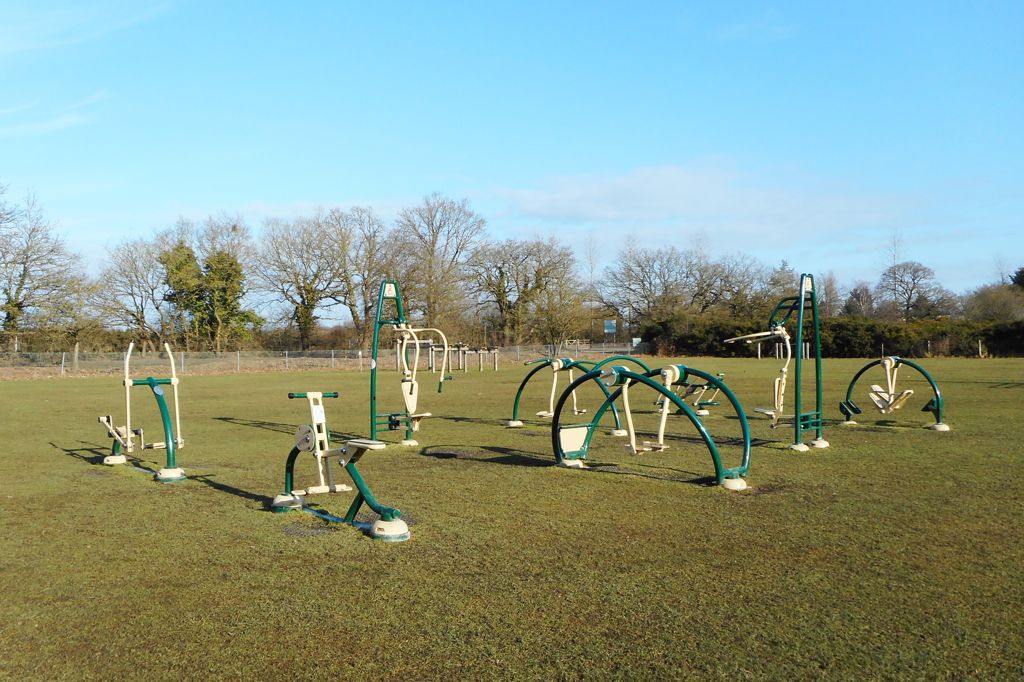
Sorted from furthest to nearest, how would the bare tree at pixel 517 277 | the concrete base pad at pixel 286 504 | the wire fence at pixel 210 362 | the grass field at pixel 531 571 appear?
the bare tree at pixel 517 277, the wire fence at pixel 210 362, the concrete base pad at pixel 286 504, the grass field at pixel 531 571

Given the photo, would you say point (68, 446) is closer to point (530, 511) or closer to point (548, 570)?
point (530, 511)

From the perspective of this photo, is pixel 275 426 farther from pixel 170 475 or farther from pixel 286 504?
pixel 286 504

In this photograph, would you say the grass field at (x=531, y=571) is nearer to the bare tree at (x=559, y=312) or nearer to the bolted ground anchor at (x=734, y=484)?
the bolted ground anchor at (x=734, y=484)

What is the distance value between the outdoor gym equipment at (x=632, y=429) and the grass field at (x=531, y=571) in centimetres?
27

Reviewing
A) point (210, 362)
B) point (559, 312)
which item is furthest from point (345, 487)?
point (559, 312)

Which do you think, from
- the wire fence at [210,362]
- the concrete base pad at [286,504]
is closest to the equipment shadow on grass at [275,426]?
the concrete base pad at [286,504]

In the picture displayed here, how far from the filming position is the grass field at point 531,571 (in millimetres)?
3586

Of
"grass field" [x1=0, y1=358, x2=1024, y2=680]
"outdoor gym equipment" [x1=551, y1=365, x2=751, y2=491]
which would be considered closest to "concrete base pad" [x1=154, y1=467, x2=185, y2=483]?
"grass field" [x1=0, y1=358, x2=1024, y2=680]

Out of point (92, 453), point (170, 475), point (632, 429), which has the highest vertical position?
point (632, 429)

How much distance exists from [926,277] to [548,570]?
73.7 meters

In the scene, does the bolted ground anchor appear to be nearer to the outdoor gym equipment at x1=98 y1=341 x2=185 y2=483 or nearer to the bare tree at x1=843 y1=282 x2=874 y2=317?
the outdoor gym equipment at x1=98 y1=341 x2=185 y2=483

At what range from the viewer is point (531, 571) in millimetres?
4902

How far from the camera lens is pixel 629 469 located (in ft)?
28.5

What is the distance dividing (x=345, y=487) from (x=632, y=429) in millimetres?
2797
